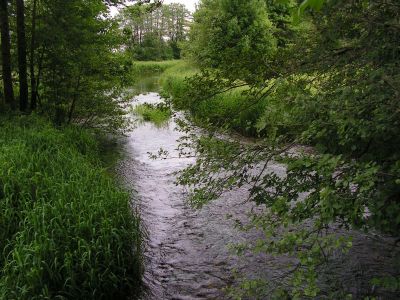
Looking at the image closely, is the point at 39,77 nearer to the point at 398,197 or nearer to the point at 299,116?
the point at 299,116

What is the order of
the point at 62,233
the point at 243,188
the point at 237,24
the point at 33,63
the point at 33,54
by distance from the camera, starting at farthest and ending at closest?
the point at 237,24, the point at 33,63, the point at 33,54, the point at 243,188, the point at 62,233

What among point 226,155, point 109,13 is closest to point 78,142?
point 109,13

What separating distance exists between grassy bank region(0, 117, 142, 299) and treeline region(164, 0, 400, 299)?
1.29m

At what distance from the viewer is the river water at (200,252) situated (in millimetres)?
4500

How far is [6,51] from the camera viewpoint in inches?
364

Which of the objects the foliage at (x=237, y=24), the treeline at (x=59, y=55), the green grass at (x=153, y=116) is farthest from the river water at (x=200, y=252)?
the foliage at (x=237, y=24)

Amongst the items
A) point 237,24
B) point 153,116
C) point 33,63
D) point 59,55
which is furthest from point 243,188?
point 237,24

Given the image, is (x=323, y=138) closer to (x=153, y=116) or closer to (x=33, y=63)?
(x=33, y=63)

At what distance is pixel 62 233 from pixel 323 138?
9.71 ft

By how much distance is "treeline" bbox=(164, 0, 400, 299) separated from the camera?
2361 mm

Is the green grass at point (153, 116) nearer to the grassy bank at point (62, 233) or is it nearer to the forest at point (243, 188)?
the forest at point (243, 188)

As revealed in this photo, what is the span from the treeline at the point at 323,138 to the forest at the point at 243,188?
0.02 m

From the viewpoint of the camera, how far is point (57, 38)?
30.1 feet

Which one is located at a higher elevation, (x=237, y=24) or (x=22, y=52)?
(x=237, y=24)
